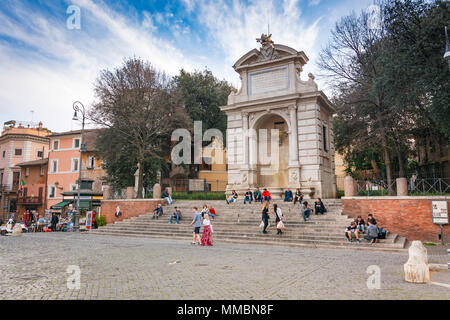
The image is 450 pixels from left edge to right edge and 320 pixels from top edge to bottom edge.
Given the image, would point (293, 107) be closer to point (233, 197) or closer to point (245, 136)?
point (245, 136)

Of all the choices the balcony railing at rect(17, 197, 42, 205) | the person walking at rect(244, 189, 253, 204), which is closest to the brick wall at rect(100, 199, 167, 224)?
the person walking at rect(244, 189, 253, 204)

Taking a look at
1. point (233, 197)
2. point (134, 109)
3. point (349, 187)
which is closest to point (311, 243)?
point (349, 187)

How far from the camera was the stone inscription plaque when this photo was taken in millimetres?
25062

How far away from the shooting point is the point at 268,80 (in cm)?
2564

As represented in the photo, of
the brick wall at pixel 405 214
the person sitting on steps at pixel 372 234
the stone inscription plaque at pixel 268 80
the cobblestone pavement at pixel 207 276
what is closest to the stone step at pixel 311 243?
the person sitting on steps at pixel 372 234

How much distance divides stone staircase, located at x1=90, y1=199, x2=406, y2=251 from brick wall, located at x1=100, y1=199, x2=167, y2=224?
3.23ft

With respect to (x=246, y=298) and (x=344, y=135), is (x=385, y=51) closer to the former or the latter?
(x=344, y=135)

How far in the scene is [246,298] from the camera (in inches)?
236

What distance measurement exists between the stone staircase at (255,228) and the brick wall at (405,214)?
0.99 m

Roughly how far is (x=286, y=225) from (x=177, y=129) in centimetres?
1744

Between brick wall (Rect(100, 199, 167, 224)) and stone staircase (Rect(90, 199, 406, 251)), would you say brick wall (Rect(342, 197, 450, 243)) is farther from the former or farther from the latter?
brick wall (Rect(100, 199, 167, 224))

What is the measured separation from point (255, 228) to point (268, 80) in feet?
42.3

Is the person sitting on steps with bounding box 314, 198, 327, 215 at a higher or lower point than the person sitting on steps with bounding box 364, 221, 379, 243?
higher
